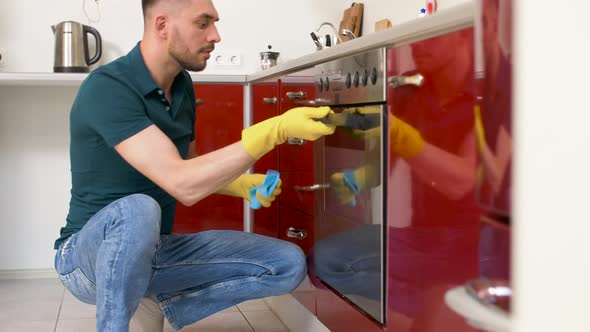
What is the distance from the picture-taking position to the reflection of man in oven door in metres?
1.32

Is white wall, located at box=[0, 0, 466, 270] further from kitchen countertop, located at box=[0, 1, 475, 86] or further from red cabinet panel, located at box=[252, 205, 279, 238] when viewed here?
red cabinet panel, located at box=[252, 205, 279, 238]

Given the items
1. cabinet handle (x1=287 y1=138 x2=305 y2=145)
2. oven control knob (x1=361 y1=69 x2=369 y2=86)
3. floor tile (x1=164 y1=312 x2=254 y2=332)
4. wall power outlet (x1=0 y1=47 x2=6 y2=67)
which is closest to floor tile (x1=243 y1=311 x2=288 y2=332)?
floor tile (x1=164 y1=312 x2=254 y2=332)

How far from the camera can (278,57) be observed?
368 cm

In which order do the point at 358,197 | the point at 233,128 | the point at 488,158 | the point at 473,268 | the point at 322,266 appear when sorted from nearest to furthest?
the point at 488,158
the point at 473,268
the point at 358,197
the point at 322,266
the point at 233,128

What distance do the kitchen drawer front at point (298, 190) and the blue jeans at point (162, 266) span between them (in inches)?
6.6

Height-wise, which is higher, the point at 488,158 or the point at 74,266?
the point at 488,158

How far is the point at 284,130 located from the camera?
1851 millimetres

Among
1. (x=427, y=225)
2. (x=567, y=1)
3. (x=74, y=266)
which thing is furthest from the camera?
(x=74, y=266)

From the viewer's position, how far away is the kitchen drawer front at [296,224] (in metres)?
2.34

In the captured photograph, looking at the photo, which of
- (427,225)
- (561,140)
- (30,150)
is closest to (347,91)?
(427,225)

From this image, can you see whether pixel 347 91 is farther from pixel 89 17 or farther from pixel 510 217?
pixel 89 17

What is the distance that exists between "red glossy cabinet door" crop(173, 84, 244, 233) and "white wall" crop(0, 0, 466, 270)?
17.5 inches

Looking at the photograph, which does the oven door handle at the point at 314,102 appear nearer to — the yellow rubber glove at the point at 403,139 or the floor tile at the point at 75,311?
the yellow rubber glove at the point at 403,139

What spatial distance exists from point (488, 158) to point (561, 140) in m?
0.13
